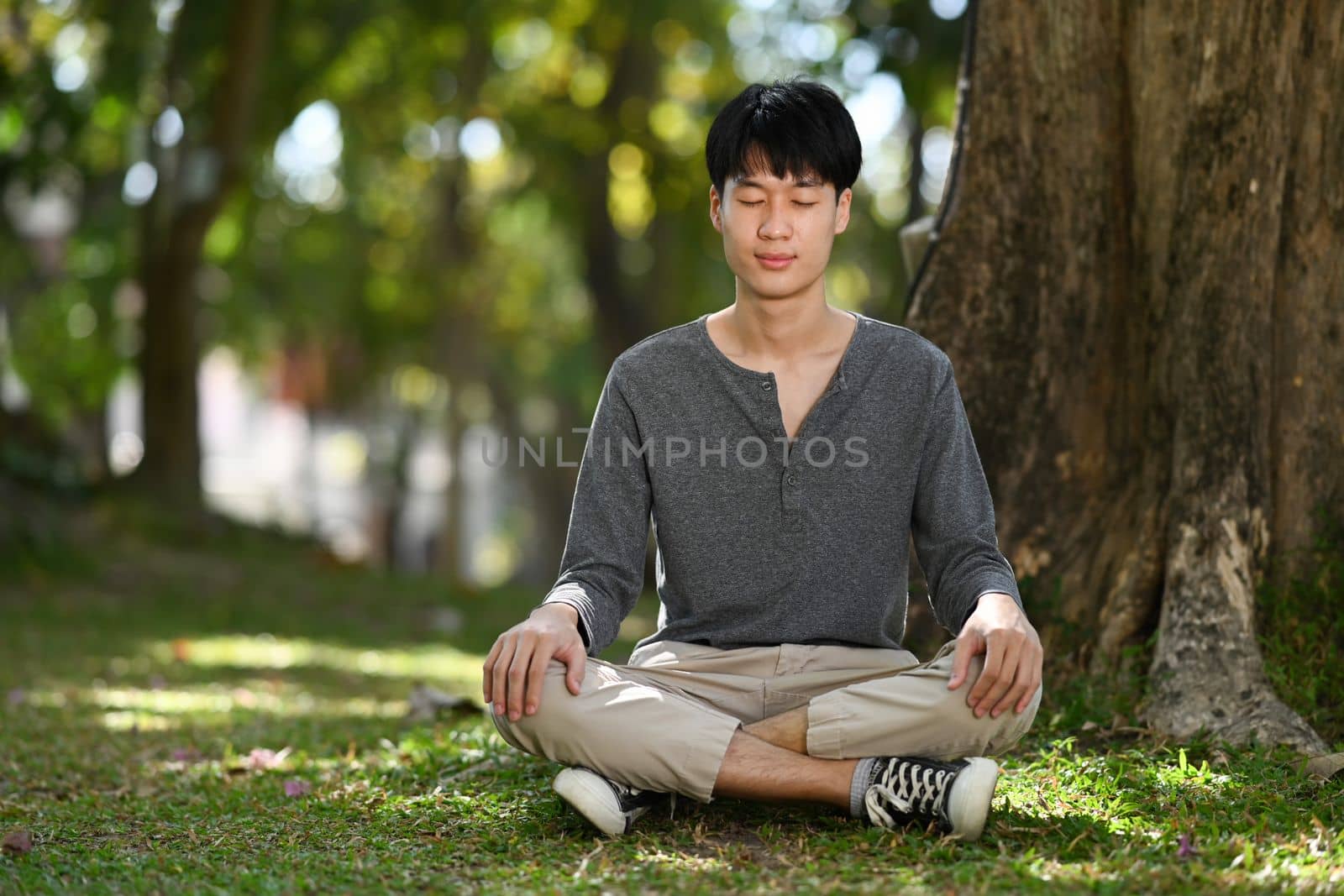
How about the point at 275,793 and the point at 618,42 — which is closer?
the point at 275,793

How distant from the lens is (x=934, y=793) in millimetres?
3174

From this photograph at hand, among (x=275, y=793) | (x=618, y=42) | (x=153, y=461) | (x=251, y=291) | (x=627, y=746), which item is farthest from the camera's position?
(x=251, y=291)

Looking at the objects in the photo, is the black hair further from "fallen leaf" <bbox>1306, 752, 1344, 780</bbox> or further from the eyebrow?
"fallen leaf" <bbox>1306, 752, 1344, 780</bbox>

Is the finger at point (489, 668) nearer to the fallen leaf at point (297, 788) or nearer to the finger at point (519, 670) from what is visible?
the finger at point (519, 670)

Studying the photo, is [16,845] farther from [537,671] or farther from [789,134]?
[789,134]

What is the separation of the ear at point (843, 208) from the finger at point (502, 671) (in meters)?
1.37

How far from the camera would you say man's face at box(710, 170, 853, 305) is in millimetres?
3555

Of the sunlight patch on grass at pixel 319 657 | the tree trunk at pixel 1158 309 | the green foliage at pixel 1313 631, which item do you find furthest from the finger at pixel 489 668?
the sunlight patch on grass at pixel 319 657

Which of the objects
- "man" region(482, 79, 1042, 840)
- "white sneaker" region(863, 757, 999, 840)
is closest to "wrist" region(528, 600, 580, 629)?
"man" region(482, 79, 1042, 840)

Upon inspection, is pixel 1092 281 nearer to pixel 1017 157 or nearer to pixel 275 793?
pixel 1017 157

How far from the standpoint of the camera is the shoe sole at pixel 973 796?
3.11 metres

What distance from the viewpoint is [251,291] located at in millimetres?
20047

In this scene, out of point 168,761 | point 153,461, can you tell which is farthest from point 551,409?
point 168,761

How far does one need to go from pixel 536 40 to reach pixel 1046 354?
57.0 feet
